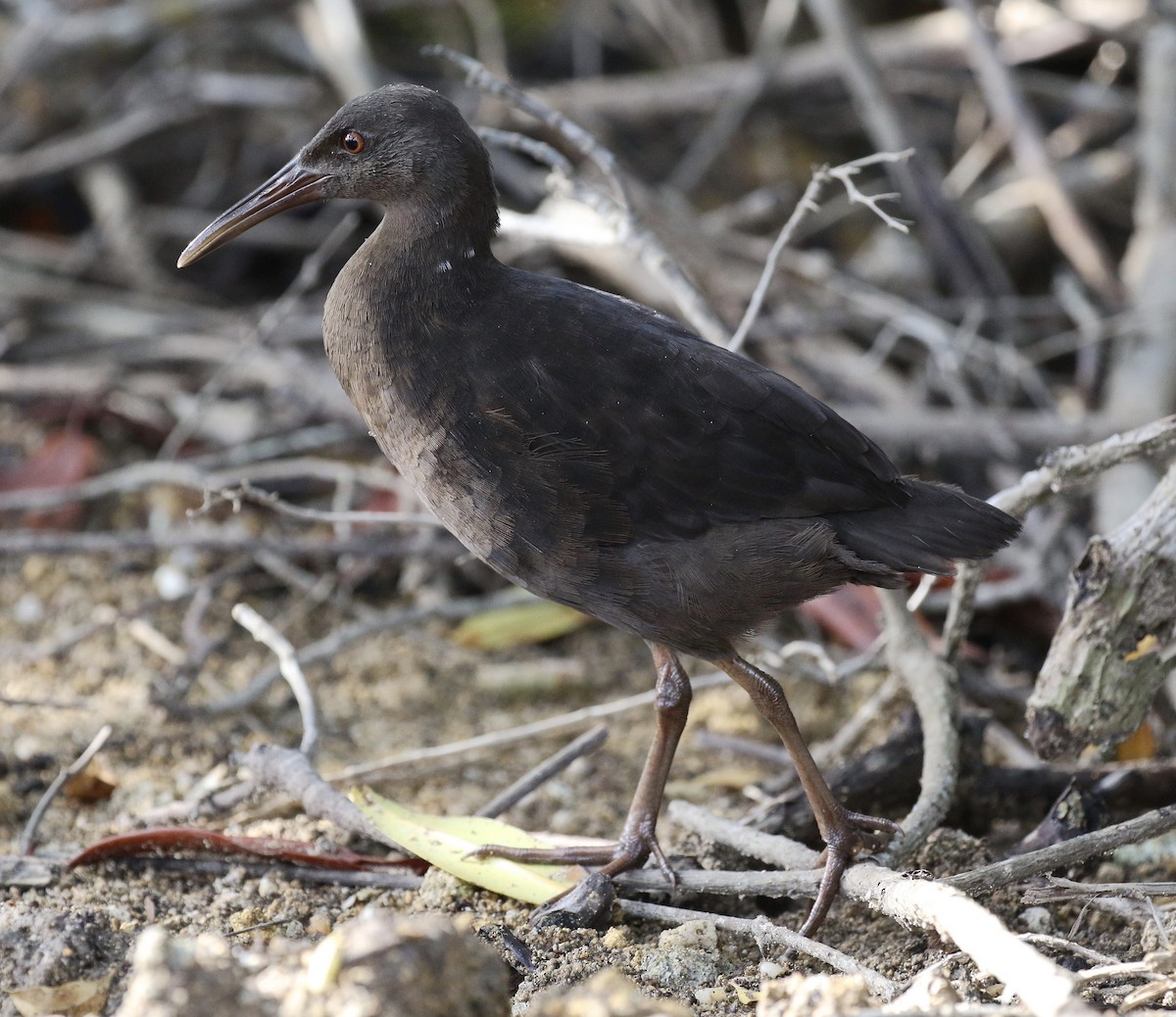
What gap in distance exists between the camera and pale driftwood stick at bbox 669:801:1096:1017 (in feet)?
6.66

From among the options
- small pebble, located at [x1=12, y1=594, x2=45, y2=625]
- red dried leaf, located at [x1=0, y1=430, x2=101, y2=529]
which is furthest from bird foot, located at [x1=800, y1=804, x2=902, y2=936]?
red dried leaf, located at [x1=0, y1=430, x2=101, y2=529]

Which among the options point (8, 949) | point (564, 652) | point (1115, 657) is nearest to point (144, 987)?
point (8, 949)

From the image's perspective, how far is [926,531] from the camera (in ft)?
9.91

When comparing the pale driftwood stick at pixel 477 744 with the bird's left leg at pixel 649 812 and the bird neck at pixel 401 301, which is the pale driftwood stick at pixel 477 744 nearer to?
the bird's left leg at pixel 649 812

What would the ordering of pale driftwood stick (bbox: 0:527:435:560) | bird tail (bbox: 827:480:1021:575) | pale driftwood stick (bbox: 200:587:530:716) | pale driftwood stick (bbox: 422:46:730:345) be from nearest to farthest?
1. bird tail (bbox: 827:480:1021:575)
2. pale driftwood stick (bbox: 422:46:730:345)
3. pale driftwood stick (bbox: 200:587:530:716)
4. pale driftwood stick (bbox: 0:527:435:560)

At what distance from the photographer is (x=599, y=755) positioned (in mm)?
4098

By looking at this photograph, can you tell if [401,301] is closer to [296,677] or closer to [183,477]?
[296,677]

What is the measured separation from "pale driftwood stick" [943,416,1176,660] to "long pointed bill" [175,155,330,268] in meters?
1.81

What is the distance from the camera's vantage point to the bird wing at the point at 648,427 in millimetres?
2961

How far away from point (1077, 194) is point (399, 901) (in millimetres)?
4694

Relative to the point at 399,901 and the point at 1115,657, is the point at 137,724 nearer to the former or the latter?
the point at 399,901

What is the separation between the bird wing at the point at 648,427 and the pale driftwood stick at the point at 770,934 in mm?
799

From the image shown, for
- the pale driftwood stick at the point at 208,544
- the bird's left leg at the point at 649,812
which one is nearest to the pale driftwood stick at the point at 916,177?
the pale driftwood stick at the point at 208,544

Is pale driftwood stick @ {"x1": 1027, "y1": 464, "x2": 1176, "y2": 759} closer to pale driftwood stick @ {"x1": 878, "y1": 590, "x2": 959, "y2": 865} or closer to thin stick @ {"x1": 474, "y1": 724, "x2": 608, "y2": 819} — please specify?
pale driftwood stick @ {"x1": 878, "y1": 590, "x2": 959, "y2": 865}
